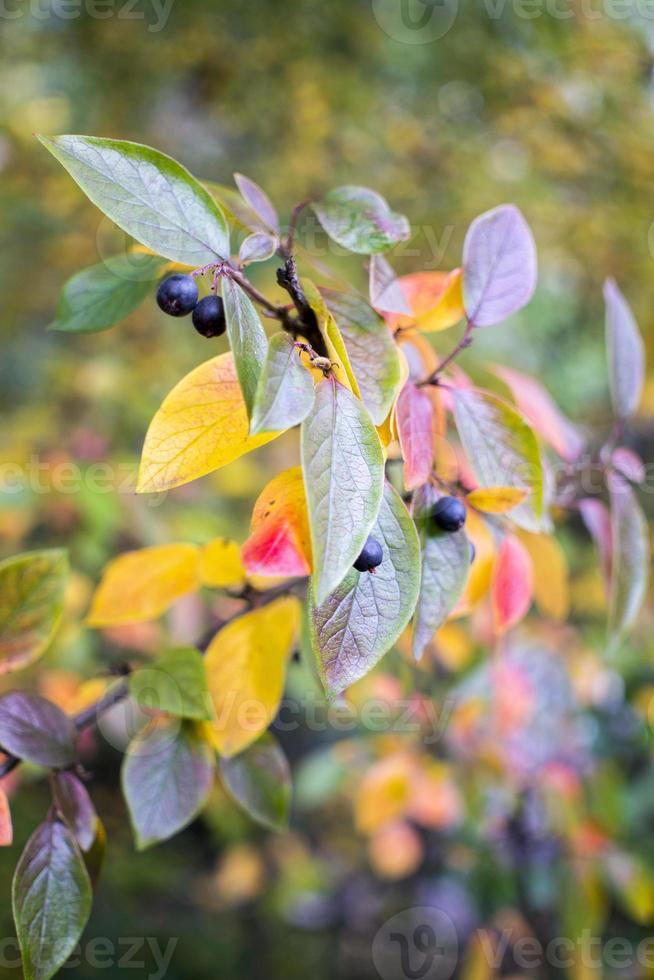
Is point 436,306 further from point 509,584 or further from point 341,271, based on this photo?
point 341,271

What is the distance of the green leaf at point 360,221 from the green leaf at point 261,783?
0.35m

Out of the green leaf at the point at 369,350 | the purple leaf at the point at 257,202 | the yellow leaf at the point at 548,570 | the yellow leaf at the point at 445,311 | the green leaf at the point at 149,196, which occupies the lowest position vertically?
the yellow leaf at the point at 548,570

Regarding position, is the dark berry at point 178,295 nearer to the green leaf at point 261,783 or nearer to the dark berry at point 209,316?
the dark berry at point 209,316

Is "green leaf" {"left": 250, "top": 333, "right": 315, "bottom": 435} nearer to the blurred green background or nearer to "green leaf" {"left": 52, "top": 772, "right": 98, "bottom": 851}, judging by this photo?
"green leaf" {"left": 52, "top": 772, "right": 98, "bottom": 851}

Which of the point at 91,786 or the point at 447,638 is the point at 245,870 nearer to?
the point at 91,786

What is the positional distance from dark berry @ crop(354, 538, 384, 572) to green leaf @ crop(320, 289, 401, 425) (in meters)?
0.06

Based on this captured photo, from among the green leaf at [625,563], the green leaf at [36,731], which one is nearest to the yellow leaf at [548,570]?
the green leaf at [625,563]

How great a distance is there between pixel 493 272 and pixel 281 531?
238 millimetres

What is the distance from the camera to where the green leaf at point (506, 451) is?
0.48m

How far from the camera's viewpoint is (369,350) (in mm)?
415

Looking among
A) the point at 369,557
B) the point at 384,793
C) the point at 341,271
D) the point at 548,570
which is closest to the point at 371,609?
the point at 369,557

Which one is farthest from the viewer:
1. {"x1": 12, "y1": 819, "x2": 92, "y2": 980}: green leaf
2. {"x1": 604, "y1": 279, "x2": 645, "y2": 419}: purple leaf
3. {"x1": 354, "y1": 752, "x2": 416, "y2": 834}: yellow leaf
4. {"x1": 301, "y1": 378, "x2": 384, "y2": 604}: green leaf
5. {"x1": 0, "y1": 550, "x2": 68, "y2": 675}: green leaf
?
{"x1": 354, "y1": 752, "x2": 416, "y2": 834}: yellow leaf

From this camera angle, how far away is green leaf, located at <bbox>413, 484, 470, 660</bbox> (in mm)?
426

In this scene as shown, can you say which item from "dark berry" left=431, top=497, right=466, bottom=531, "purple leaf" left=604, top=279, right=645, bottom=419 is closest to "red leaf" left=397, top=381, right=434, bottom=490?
"dark berry" left=431, top=497, right=466, bottom=531
